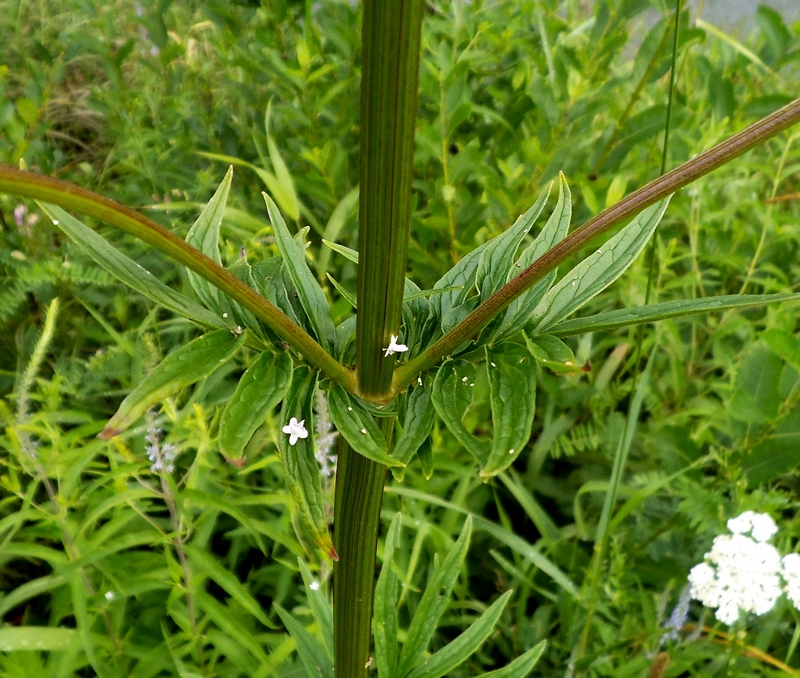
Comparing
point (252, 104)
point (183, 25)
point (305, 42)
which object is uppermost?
point (183, 25)

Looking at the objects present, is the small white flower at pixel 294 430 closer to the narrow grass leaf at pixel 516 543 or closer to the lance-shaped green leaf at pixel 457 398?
the lance-shaped green leaf at pixel 457 398

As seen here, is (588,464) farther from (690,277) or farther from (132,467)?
(132,467)

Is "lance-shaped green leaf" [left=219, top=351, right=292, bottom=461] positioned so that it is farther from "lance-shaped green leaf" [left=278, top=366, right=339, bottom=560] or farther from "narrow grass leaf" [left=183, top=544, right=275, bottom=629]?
"narrow grass leaf" [left=183, top=544, right=275, bottom=629]

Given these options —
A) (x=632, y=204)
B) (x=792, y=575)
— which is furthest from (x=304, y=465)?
(x=792, y=575)

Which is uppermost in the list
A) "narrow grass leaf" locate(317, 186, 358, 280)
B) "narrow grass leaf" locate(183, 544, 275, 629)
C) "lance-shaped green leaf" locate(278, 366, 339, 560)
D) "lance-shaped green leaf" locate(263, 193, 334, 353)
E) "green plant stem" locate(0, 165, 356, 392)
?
"narrow grass leaf" locate(317, 186, 358, 280)

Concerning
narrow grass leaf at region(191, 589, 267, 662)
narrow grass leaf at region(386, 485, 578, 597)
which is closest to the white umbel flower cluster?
narrow grass leaf at region(386, 485, 578, 597)

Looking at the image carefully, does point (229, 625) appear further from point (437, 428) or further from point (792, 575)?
point (792, 575)

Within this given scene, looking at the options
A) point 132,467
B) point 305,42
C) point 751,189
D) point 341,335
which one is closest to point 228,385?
point 132,467
